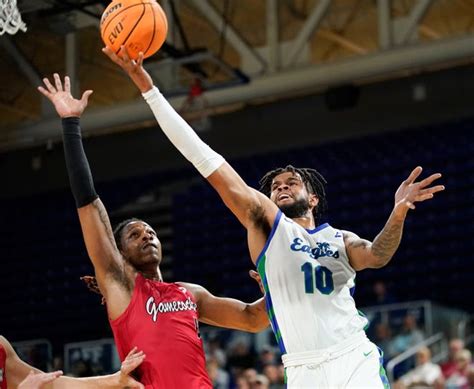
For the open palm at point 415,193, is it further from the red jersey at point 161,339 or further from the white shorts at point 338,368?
the red jersey at point 161,339

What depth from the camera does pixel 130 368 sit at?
488cm

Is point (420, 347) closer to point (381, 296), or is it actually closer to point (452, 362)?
point (452, 362)

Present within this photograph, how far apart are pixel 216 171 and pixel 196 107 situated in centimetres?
1075

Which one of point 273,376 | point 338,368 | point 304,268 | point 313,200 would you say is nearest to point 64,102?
point 313,200

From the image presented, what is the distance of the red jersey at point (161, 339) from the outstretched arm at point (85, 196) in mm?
147

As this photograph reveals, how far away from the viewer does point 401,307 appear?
12109 mm

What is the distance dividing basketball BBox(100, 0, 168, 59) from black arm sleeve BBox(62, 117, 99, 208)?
482mm

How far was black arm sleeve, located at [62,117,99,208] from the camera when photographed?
4969mm

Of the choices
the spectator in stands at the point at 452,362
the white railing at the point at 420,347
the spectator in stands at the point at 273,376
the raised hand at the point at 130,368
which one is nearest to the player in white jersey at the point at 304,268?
the raised hand at the point at 130,368

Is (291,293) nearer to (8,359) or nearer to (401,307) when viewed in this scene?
(8,359)

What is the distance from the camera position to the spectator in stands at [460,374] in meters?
10.3

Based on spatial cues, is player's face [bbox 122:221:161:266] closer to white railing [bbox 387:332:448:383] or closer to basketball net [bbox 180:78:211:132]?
white railing [bbox 387:332:448:383]

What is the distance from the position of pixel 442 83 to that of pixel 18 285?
321 inches

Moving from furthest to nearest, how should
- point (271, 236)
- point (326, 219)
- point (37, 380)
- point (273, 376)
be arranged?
point (326, 219)
point (273, 376)
point (271, 236)
point (37, 380)
